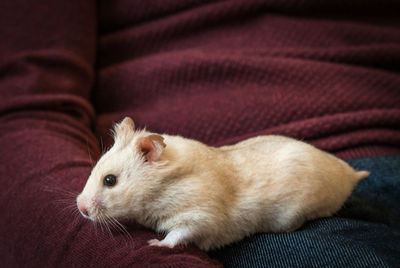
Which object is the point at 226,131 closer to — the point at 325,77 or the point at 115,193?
the point at 325,77

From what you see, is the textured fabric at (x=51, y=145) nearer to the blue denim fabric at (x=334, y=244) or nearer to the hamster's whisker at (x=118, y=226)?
the hamster's whisker at (x=118, y=226)

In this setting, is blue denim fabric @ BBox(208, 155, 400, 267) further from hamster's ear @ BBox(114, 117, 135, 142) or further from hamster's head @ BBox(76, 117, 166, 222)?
hamster's ear @ BBox(114, 117, 135, 142)

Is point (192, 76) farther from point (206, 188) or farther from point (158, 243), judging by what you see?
point (158, 243)

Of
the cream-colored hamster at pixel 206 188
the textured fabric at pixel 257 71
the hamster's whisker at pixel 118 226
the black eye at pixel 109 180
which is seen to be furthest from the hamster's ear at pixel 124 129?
the textured fabric at pixel 257 71

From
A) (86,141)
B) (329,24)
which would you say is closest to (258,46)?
(329,24)

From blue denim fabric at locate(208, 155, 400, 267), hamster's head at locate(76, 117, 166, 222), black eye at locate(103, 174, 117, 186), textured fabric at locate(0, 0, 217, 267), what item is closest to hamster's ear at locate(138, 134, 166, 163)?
hamster's head at locate(76, 117, 166, 222)
